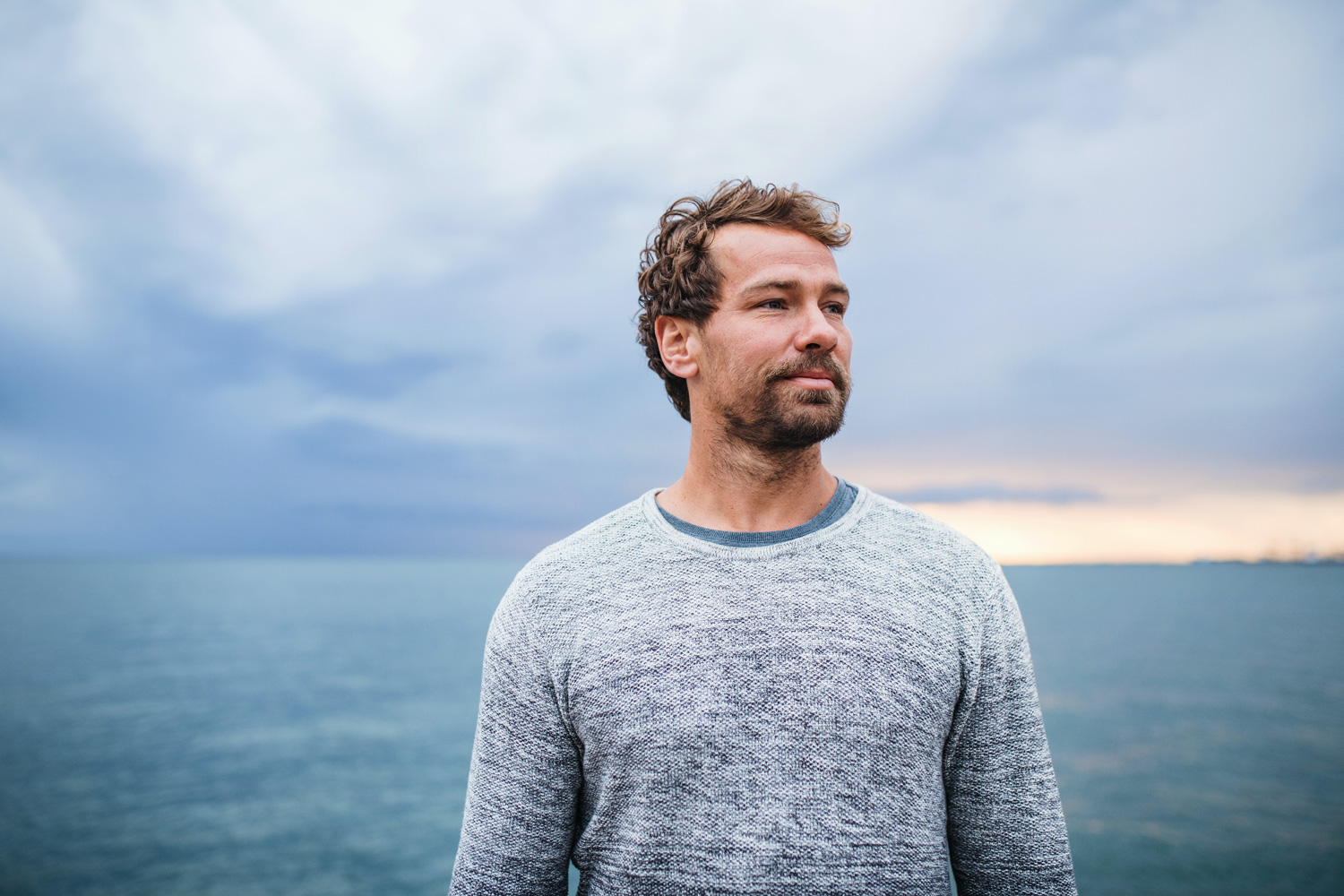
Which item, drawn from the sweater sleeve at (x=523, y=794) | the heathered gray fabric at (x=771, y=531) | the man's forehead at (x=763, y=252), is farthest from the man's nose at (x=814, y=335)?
the sweater sleeve at (x=523, y=794)

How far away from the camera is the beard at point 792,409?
93.0 inches

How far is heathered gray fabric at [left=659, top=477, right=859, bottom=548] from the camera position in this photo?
97.3 inches

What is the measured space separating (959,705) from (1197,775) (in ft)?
197

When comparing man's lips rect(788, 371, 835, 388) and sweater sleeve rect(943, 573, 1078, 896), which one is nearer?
sweater sleeve rect(943, 573, 1078, 896)

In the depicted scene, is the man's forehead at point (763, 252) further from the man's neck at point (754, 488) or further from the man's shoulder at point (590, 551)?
the man's shoulder at point (590, 551)

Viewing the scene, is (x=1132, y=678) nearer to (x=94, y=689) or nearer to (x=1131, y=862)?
(x=1131, y=862)

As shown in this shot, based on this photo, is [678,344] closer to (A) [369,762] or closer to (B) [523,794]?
(B) [523,794]

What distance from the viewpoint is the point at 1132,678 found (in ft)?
251

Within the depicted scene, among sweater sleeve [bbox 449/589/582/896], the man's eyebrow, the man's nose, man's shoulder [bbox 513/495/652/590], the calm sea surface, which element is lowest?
the calm sea surface

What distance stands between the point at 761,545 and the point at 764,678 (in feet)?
1.48

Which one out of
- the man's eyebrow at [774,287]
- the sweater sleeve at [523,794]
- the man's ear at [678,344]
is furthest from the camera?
the man's ear at [678,344]

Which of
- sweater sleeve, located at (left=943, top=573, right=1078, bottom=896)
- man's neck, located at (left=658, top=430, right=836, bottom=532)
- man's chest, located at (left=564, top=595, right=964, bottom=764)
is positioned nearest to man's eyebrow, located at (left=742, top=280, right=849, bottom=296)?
man's neck, located at (left=658, top=430, right=836, bottom=532)

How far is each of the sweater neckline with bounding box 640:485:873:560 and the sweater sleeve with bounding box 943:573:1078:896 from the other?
535 mm

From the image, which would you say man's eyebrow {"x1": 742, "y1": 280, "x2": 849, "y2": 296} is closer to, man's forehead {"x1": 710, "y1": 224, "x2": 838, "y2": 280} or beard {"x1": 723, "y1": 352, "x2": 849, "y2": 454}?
man's forehead {"x1": 710, "y1": 224, "x2": 838, "y2": 280}
